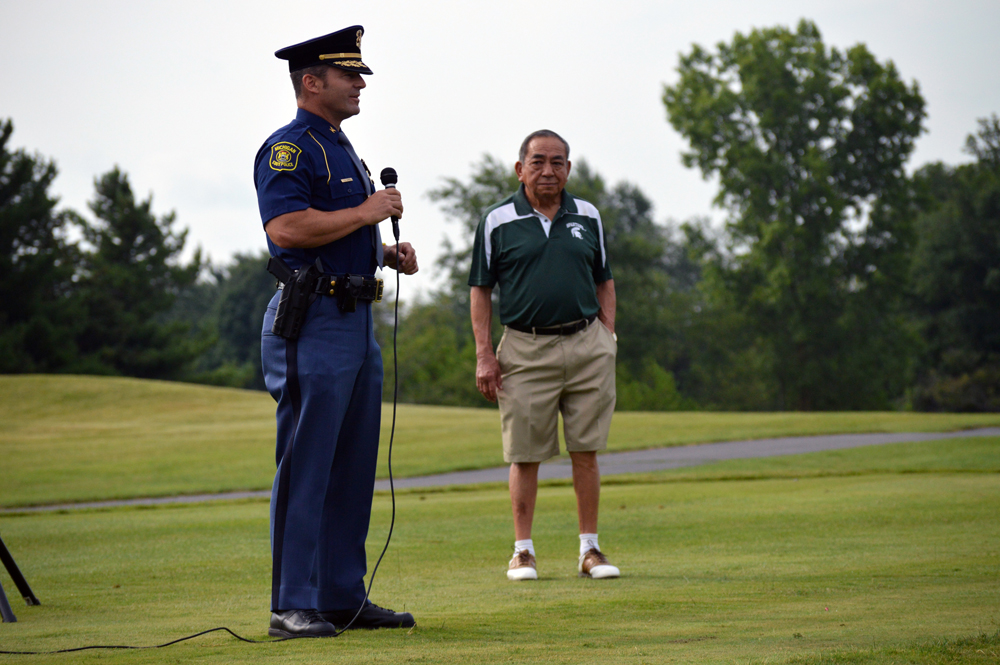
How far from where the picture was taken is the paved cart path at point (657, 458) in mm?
11758

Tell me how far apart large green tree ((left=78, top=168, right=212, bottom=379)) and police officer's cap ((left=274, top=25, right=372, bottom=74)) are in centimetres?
4528

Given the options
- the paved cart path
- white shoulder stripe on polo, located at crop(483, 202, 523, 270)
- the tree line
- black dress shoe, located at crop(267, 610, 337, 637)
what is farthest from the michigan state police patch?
the tree line

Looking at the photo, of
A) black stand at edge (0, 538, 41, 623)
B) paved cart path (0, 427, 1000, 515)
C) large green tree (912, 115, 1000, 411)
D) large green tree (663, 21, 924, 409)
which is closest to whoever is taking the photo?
black stand at edge (0, 538, 41, 623)

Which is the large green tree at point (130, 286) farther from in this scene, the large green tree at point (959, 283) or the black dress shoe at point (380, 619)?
the black dress shoe at point (380, 619)

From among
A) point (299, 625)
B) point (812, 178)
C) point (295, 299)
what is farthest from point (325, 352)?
point (812, 178)

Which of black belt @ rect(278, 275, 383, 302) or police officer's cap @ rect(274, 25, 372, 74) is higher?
police officer's cap @ rect(274, 25, 372, 74)

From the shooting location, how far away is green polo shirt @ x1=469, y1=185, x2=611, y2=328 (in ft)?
17.4

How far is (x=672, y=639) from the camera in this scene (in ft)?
9.88

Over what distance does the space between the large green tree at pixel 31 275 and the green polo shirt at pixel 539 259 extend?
42037mm

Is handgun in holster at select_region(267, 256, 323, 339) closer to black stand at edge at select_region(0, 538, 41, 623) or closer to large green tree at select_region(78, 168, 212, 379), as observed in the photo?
black stand at edge at select_region(0, 538, 41, 623)

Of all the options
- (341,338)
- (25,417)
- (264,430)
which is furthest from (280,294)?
(25,417)

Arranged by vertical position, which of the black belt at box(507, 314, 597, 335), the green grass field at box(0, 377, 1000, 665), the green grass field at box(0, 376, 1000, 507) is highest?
the black belt at box(507, 314, 597, 335)

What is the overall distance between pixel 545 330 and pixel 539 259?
374 mm

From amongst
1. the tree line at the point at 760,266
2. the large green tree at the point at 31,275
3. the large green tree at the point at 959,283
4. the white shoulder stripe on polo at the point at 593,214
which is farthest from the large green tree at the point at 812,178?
the white shoulder stripe on polo at the point at 593,214
